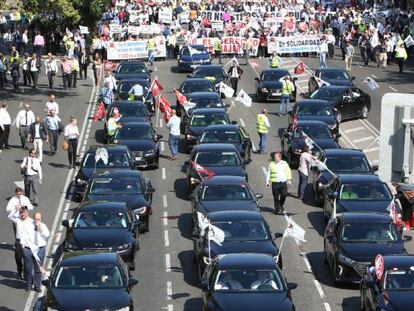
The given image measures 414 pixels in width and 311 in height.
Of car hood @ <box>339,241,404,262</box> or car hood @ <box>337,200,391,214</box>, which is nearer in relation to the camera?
car hood @ <box>339,241,404,262</box>

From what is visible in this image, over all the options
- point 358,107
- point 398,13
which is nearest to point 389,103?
point 358,107

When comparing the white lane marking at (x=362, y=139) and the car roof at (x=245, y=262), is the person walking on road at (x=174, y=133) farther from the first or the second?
the car roof at (x=245, y=262)

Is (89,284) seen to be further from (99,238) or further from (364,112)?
(364,112)

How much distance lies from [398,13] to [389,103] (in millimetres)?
61085

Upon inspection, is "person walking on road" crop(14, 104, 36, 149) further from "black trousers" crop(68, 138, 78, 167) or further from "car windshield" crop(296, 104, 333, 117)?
"car windshield" crop(296, 104, 333, 117)

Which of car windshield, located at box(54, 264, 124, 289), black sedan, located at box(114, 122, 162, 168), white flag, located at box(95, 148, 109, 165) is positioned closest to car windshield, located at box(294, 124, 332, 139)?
black sedan, located at box(114, 122, 162, 168)

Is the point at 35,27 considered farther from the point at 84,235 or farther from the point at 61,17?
the point at 84,235

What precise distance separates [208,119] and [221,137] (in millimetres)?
2876

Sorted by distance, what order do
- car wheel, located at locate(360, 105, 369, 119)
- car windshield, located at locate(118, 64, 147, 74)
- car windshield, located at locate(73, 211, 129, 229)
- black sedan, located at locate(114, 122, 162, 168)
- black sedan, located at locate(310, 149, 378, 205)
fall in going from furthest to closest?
1. car windshield, located at locate(118, 64, 147, 74)
2. car wheel, located at locate(360, 105, 369, 119)
3. black sedan, located at locate(114, 122, 162, 168)
4. black sedan, located at locate(310, 149, 378, 205)
5. car windshield, located at locate(73, 211, 129, 229)

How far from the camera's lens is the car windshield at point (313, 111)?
4181 cm

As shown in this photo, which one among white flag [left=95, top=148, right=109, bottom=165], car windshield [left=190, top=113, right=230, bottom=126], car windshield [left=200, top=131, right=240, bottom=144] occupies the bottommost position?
car windshield [left=190, top=113, right=230, bottom=126]

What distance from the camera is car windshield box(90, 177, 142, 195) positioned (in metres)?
30.2

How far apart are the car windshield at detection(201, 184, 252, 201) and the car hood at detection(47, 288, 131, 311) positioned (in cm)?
801

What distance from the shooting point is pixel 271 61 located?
190ft
